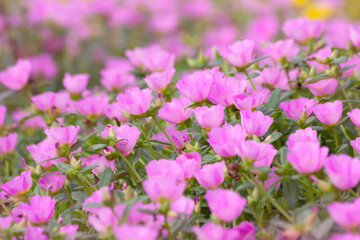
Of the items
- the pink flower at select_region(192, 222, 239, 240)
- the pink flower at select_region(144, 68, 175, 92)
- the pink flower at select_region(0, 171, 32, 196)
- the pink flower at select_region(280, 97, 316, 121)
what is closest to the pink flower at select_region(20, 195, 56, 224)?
the pink flower at select_region(0, 171, 32, 196)

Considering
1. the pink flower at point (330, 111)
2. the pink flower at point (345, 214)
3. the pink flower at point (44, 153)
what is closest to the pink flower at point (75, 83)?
the pink flower at point (44, 153)

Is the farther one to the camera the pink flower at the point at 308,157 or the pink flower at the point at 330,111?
the pink flower at the point at 330,111

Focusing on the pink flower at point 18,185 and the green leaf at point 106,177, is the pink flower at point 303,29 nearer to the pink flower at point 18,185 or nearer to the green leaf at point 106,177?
the green leaf at point 106,177

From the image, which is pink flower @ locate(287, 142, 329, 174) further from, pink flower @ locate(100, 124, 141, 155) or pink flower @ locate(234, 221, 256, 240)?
pink flower @ locate(100, 124, 141, 155)

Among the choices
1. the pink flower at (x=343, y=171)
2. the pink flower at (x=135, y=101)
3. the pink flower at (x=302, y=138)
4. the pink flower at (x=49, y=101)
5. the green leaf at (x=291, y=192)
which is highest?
the pink flower at (x=135, y=101)

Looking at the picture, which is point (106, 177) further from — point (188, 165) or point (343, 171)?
point (343, 171)

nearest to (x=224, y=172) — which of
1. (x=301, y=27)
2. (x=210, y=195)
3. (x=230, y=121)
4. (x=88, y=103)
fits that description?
(x=210, y=195)

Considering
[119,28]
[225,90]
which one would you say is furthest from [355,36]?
[119,28]
